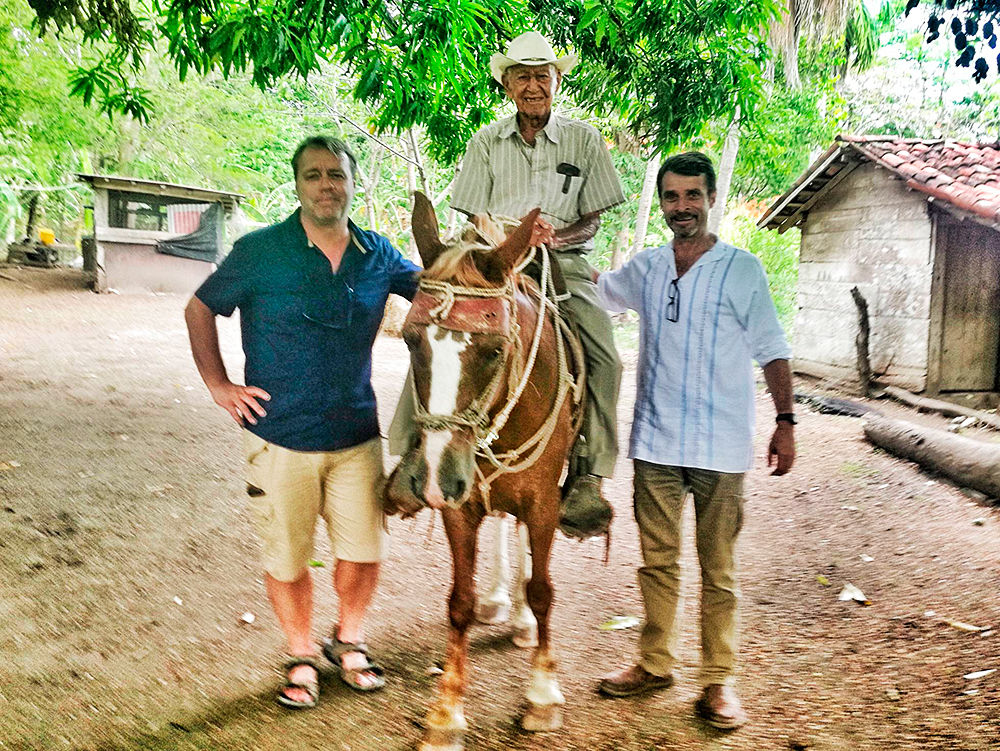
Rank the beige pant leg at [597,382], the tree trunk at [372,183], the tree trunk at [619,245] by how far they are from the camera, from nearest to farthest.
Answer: the beige pant leg at [597,382], the tree trunk at [372,183], the tree trunk at [619,245]

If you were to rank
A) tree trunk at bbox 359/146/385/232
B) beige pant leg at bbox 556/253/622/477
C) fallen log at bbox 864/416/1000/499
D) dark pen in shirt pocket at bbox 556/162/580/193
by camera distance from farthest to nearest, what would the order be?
tree trunk at bbox 359/146/385/232 → fallen log at bbox 864/416/1000/499 → dark pen in shirt pocket at bbox 556/162/580/193 → beige pant leg at bbox 556/253/622/477

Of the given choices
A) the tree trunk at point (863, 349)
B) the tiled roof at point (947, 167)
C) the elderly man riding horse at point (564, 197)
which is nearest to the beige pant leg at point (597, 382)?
the elderly man riding horse at point (564, 197)

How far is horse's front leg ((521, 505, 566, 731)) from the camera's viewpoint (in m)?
3.28

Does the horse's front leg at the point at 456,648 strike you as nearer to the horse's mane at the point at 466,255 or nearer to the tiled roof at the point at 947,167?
the horse's mane at the point at 466,255

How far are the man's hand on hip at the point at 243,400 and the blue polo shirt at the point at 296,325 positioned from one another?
47 millimetres

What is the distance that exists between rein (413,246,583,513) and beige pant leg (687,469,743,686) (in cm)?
71

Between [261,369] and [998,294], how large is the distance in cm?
1135

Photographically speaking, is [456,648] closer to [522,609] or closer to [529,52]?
[522,609]

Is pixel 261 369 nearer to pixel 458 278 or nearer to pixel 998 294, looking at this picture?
pixel 458 278

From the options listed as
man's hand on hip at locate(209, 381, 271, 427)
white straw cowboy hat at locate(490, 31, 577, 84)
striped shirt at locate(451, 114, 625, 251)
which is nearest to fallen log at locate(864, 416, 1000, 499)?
striped shirt at locate(451, 114, 625, 251)

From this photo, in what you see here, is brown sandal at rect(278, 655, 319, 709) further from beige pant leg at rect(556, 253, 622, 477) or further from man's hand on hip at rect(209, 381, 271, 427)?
beige pant leg at rect(556, 253, 622, 477)

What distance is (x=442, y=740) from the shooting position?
3080mm

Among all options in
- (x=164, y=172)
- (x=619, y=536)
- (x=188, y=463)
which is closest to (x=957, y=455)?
(x=619, y=536)

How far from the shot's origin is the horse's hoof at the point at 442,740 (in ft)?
10.1
